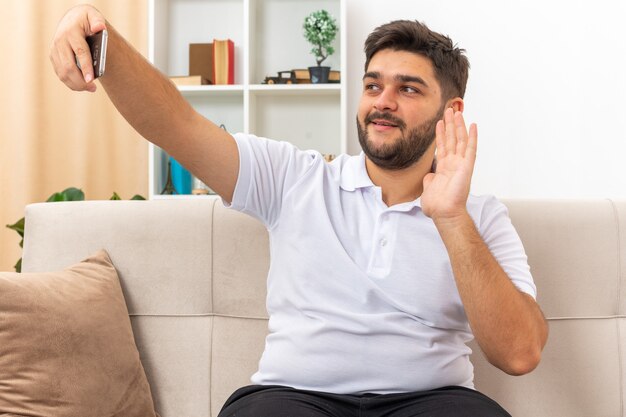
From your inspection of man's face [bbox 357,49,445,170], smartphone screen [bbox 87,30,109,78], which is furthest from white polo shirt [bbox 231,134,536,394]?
smartphone screen [bbox 87,30,109,78]

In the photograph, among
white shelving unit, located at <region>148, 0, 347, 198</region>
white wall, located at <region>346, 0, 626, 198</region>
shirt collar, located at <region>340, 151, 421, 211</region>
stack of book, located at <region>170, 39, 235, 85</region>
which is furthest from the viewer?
white shelving unit, located at <region>148, 0, 347, 198</region>

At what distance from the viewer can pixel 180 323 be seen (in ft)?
5.51

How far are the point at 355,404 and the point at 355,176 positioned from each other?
0.51 meters

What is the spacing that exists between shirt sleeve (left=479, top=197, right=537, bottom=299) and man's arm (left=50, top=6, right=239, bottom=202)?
557mm

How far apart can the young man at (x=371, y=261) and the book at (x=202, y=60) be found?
1.73 m

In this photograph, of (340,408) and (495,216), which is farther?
(495,216)

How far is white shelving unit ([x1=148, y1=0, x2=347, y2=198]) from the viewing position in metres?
3.24

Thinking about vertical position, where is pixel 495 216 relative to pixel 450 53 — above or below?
below

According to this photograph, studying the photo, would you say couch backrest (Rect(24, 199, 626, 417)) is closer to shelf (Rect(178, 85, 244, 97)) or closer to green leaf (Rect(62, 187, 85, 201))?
green leaf (Rect(62, 187, 85, 201))

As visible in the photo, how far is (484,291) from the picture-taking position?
4.36ft

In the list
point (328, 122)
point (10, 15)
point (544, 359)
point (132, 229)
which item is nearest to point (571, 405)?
point (544, 359)

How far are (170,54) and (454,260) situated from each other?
2359 mm

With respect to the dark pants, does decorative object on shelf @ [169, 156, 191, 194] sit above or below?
above

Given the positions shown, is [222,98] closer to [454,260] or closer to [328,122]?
[328,122]
